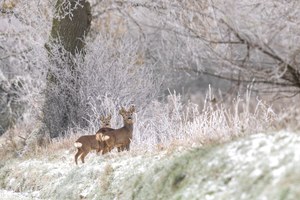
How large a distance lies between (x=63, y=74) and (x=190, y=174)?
10.5 m

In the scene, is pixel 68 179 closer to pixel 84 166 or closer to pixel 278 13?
pixel 84 166

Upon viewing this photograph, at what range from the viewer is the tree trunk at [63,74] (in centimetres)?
1875

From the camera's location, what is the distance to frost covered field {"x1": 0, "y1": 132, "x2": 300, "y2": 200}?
7156mm

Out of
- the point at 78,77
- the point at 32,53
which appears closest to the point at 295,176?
the point at 78,77

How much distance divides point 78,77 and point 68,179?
21.2ft

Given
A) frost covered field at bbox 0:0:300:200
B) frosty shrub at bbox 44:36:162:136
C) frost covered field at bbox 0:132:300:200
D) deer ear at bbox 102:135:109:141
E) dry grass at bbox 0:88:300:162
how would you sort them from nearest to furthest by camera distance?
frost covered field at bbox 0:132:300:200
frost covered field at bbox 0:0:300:200
dry grass at bbox 0:88:300:162
deer ear at bbox 102:135:109:141
frosty shrub at bbox 44:36:162:136

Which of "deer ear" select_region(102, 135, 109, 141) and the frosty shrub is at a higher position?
"deer ear" select_region(102, 135, 109, 141)

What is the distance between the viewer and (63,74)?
18.8 metres

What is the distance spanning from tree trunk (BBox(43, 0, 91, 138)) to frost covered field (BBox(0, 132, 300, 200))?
15.8ft

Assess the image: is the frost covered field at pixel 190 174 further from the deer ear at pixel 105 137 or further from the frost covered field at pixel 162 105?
the deer ear at pixel 105 137

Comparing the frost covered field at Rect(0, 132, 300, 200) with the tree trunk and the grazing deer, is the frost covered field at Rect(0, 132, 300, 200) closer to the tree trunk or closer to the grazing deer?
the grazing deer

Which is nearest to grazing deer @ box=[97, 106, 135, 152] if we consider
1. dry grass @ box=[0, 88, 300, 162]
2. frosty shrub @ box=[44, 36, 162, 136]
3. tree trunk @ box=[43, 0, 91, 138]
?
dry grass @ box=[0, 88, 300, 162]

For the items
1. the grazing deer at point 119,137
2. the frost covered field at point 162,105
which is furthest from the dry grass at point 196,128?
the grazing deer at point 119,137

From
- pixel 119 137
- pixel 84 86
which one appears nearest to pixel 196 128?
pixel 119 137
